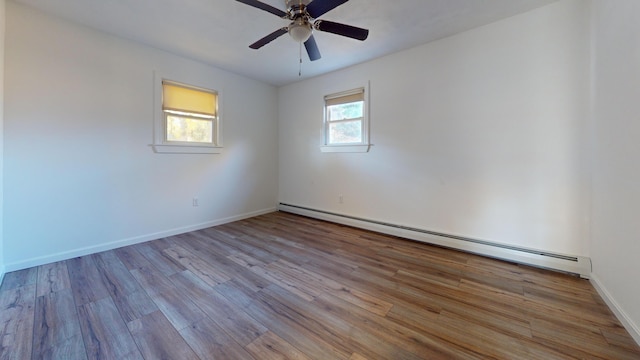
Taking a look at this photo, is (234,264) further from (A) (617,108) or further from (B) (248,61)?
(A) (617,108)

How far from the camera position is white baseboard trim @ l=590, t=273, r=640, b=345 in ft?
4.57

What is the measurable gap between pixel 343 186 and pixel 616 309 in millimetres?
2971

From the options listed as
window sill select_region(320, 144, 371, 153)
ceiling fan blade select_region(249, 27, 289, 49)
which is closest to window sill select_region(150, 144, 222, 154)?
window sill select_region(320, 144, 371, 153)

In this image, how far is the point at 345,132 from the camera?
3.92 metres

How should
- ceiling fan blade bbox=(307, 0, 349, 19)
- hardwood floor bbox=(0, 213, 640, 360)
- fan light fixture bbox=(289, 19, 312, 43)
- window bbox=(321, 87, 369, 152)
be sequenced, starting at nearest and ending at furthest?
hardwood floor bbox=(0, 213, 640, 360), ceiling fan blade bbox=(307, 0, 349, 19), fan light fixture bbox=(289, 19, 312, 43), window bbox=(321, 87, 369, 152)

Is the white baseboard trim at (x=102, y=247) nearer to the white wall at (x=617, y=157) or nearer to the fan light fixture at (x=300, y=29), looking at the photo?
the fan light fixture at (x=300, y=29)

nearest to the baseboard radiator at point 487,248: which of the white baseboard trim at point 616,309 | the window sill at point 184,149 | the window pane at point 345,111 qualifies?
the white baseboard trim at point 616,309

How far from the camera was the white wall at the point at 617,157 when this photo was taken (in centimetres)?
142

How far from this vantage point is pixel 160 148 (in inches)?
126

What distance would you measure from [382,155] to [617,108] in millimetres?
2158

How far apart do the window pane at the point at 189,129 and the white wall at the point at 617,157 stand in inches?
178

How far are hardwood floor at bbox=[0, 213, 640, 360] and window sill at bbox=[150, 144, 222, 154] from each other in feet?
4.54

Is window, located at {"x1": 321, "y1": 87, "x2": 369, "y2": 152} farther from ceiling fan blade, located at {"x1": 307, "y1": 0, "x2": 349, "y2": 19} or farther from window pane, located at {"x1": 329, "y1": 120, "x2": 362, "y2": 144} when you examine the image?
ceiling fan blade, located at {"x1": 307, "y1": 0, "x2": 349, "y2": 19}

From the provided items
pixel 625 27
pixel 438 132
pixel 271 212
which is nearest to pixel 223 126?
pixel 271 212
